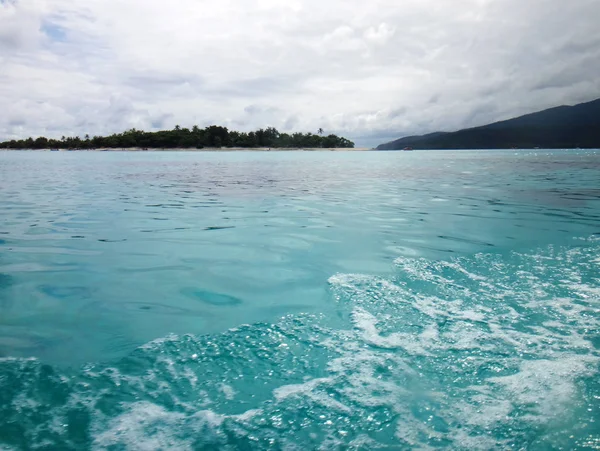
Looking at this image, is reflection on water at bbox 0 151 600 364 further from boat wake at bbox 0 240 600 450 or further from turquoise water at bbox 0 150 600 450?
boat wake at bbox 0 240 600 450

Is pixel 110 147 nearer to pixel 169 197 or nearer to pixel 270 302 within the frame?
pixel 169 197

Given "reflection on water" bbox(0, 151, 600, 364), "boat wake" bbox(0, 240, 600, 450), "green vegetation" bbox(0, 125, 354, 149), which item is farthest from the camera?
"green vegetation" bbox(0, 125, 354, 149)

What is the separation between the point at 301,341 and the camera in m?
4.58

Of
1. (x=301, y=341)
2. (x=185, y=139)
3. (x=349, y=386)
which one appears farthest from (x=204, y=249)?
(x=185, y=139)

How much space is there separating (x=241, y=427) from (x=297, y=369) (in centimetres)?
93

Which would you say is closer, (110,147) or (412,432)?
(412,432)

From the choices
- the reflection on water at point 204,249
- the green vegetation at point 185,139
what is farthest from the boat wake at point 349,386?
the green vegetation at point 185,139

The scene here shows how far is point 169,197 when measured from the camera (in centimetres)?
1814

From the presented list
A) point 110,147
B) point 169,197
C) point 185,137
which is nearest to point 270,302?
point 169,197

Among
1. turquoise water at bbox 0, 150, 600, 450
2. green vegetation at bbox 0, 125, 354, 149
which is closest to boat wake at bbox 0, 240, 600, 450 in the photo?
turquoise water at bbox 0, 150, 600, 450

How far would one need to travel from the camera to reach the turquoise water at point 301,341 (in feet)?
10.4

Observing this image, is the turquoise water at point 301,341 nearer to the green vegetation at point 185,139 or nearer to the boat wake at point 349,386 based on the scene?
the boat wake at point 349,386

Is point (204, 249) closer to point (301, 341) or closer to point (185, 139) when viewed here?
point (301, 341)

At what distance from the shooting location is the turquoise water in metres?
3.18
